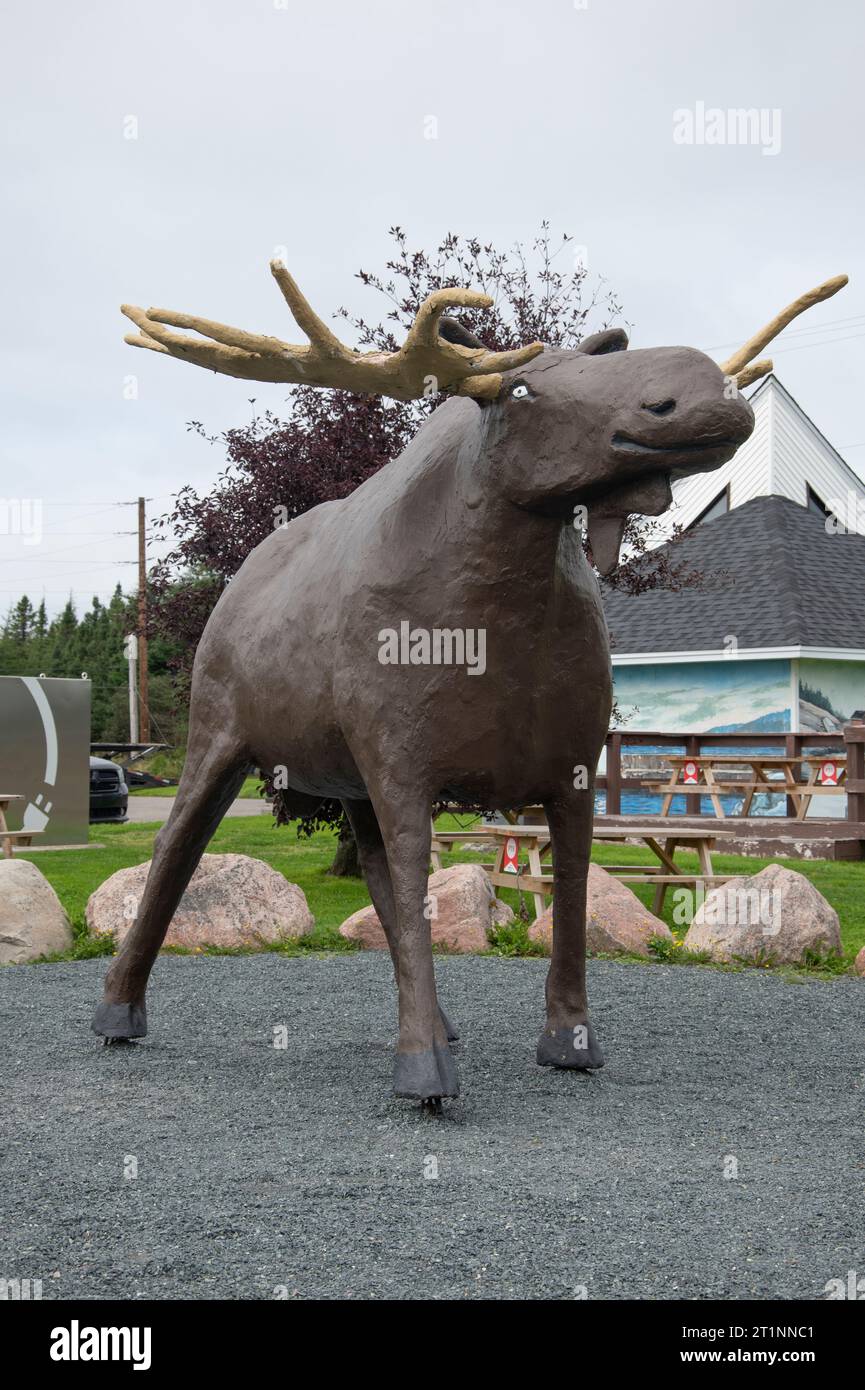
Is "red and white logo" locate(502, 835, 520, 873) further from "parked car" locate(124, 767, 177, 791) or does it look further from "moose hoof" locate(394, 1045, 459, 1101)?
"parked car" locate(124, 767, 177, 791)

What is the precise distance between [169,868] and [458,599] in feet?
6.30

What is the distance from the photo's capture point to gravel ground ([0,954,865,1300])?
2.92 metres

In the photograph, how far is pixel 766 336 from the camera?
14.1ft

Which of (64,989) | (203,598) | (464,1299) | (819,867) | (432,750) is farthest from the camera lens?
(819,867)

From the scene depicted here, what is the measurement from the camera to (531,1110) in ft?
14.4

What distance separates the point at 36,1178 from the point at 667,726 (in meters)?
15.4

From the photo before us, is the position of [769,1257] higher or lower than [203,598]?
lower

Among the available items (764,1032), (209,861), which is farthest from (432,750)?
(209,861)

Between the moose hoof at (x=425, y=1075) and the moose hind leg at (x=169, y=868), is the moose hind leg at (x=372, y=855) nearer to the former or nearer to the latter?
the moose hind leg at (x=169, y=868)

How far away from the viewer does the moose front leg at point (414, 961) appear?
4.13 meters

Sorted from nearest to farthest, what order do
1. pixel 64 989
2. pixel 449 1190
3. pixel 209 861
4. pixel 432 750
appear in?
pixel 449 1190 < pixel 432 750 < pixel 64 989 < pixel 209 861

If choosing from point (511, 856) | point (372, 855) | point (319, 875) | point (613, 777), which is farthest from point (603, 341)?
point (613, 777)

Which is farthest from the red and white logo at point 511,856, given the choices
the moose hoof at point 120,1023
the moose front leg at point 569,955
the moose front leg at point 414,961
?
the moose front leg at point 414,961

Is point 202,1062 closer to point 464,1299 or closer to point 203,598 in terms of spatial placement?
point 464,1299
